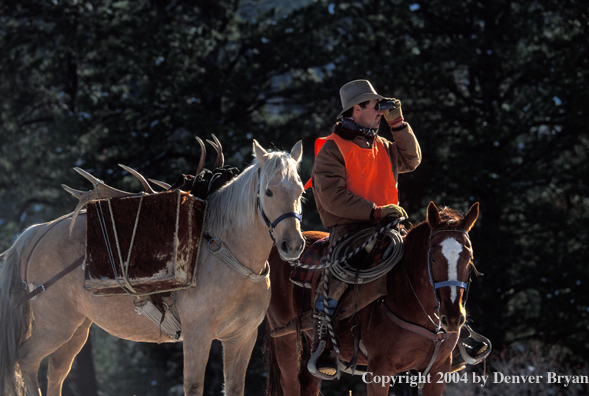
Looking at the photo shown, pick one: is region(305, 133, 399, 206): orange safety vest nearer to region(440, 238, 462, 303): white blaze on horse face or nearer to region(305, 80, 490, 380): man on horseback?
region(305, 80, 490, 380): man on horseback

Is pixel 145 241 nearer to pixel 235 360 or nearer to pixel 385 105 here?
pixel 235 360

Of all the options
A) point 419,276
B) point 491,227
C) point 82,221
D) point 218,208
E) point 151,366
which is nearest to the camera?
point 419,276

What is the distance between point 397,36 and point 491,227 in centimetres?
528

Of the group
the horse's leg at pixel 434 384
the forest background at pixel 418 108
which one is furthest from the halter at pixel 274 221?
the forest background at pixel 418 108

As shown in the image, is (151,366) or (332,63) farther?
(151,366)

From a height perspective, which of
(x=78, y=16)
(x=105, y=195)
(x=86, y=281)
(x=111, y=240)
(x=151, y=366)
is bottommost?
(x=151, y=366)

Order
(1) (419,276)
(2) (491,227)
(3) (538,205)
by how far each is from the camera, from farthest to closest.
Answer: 1. (3) (538,205)
2. (2) (491,227)
3. (1) (419,276)

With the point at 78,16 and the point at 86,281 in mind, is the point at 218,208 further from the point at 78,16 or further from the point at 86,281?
the point at 78,16

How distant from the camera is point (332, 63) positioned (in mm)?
13367

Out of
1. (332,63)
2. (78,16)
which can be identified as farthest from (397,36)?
(78,16)

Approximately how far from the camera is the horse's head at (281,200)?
3.72m

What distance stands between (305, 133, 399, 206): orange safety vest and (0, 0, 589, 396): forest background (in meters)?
7.37

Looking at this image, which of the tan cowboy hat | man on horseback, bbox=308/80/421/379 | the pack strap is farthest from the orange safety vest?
the pack strap

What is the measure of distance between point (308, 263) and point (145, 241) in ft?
4.26
